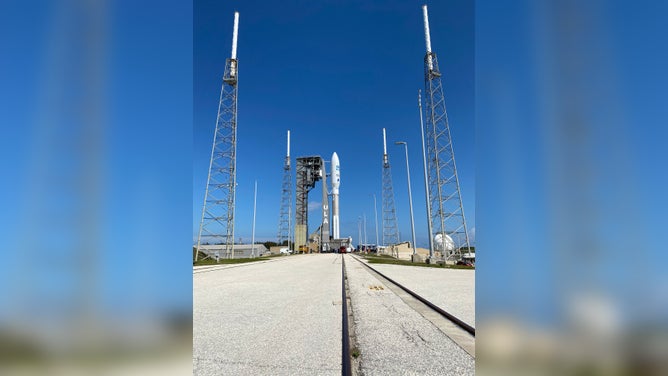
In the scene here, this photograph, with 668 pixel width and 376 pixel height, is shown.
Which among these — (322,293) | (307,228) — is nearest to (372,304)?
(322,293)

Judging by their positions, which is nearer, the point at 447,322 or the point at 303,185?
the point at 447,322

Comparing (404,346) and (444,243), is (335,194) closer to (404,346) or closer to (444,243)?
(444,243)

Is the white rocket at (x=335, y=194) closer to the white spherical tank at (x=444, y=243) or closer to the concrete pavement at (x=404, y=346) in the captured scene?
the white spherical tank at (x=444, y=243)

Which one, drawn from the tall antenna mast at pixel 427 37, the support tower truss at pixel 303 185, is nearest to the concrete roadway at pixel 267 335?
the tall antenna mast at pixel 427 37

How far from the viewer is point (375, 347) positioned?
18.7ft

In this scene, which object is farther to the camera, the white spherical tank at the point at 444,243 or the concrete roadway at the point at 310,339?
the white spherical tank at the point at 444,243

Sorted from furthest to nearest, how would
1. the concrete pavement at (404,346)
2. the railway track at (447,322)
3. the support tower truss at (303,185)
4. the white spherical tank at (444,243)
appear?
the support tower truss at (303,185), the white spherical tank at (444,243), the railway track at (447,322), the concrete pavement at (404,346)

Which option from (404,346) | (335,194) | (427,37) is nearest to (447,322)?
(404,346)

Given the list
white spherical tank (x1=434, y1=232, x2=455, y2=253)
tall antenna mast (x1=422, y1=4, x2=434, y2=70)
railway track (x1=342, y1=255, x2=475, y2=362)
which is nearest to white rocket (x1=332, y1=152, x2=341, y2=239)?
white spherical tank (x1=434, y1=232, x2=455, y2=253)

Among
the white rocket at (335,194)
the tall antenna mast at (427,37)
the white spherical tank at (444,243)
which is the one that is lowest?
the white spherical tank at (444,243)

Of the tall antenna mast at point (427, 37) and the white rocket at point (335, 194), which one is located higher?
the tall antenna mast at point (427, 37)

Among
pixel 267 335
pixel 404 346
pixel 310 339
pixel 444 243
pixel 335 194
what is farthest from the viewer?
pixel 335 194
